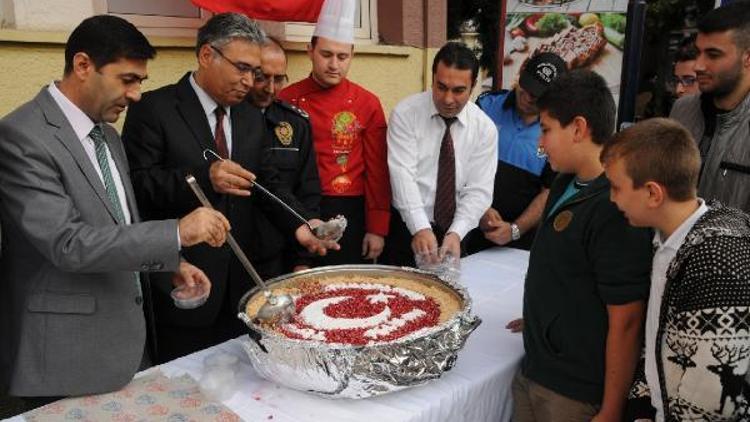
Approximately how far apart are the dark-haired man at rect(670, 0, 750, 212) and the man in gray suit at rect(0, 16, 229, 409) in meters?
1.54

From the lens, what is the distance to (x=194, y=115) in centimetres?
185

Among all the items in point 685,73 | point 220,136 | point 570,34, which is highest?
point 570,34

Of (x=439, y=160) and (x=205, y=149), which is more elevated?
(x=205, y=149)

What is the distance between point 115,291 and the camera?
1.35 metres

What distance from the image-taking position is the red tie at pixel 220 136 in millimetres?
1878

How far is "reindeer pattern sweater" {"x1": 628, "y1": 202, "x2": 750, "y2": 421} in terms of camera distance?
104 centimetres

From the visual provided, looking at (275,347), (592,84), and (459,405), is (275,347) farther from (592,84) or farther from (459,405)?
(592,84)

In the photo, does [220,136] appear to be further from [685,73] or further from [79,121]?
[685,73]

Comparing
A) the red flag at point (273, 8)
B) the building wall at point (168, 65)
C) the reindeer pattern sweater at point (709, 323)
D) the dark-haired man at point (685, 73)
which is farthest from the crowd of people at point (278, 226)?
the dark-haired man at point (685, 73)

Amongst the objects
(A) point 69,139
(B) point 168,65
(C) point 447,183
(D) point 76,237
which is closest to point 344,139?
(C) point 447,183

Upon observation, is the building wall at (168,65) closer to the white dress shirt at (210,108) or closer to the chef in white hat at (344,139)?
the chef in white hat at (344,139)

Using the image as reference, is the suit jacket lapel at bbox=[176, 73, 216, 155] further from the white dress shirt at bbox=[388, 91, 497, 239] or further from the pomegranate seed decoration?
the white dress shirt at bbox=[388, 91, 497, 239]

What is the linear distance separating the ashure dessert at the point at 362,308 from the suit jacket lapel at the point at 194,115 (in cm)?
56

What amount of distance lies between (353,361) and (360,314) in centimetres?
28
